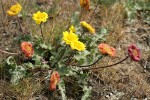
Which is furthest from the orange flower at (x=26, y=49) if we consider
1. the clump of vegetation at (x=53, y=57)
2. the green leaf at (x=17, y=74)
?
the green leaf at (x=17, y=74)

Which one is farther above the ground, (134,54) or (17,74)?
(134,54)

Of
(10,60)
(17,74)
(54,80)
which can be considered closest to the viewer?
(54,80)

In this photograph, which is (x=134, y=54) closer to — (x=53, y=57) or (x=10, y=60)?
(x=53, y=57)

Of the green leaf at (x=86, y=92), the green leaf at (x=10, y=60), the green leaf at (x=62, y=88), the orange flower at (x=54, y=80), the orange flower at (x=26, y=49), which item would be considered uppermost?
the orange flower at (x=26, y=49)

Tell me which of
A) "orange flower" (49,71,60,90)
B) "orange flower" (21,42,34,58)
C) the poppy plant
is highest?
"orange flower" (21,42,34,58)

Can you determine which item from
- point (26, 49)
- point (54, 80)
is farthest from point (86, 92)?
point (26, 49)

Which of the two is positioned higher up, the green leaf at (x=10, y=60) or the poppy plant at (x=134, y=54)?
the poppy plant at (x=134, y=54)

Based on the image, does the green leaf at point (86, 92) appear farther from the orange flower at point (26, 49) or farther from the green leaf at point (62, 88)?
the orange flower at point (26, 49)

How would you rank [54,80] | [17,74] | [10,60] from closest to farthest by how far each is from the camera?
[54,80] → [17,74] → [10,60]

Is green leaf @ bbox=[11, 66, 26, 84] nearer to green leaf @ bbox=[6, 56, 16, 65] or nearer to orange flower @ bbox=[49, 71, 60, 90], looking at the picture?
green leaf @ bbox=[6, 56, 16, 65]

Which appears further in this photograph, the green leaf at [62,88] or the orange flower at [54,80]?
the green leaf at [62,88]

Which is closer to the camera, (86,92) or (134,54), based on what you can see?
(134,54)

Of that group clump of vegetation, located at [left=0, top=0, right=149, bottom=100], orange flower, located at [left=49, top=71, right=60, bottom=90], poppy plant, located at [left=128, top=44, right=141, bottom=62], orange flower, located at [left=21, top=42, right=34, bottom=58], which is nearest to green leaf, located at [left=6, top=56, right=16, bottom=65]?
clump of vegetation, located at [left=0, top=0, right=149, bottom=100]
